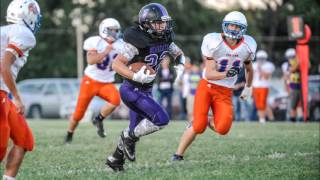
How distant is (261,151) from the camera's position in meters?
8.55

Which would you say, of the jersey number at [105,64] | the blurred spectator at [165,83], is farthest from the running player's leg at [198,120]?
the blurred spectator at [165,83]

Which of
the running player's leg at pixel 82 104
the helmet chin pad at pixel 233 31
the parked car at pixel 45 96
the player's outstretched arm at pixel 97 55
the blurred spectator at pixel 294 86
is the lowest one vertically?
the parked car at pixel 45 96

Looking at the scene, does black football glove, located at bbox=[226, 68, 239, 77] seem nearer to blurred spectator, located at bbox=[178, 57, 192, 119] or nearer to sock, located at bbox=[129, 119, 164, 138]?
sock, located at bbox=[129, 119, 164, 138]

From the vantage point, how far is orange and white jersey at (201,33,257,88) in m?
7.57

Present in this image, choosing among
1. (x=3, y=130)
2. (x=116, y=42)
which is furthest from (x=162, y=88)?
(x=3, y=130)

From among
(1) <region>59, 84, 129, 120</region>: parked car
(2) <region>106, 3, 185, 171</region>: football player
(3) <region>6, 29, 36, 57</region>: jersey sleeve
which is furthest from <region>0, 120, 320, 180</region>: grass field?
(1) <region>59, 84, 129, 120</region>: parked car

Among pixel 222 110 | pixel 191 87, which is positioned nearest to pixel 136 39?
pixel 222 110

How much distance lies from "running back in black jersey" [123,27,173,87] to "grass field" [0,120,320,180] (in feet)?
3.29

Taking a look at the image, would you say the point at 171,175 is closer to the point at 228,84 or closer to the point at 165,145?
the point at 228,84

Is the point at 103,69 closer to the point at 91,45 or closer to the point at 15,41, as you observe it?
the point at 91,45

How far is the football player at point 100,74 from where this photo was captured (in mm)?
10109

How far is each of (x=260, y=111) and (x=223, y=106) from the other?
874 centimetres

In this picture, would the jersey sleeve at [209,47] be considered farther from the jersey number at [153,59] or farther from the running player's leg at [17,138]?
the running player's leg at [17,138]

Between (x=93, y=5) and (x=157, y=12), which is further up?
(x=157, y=12)
